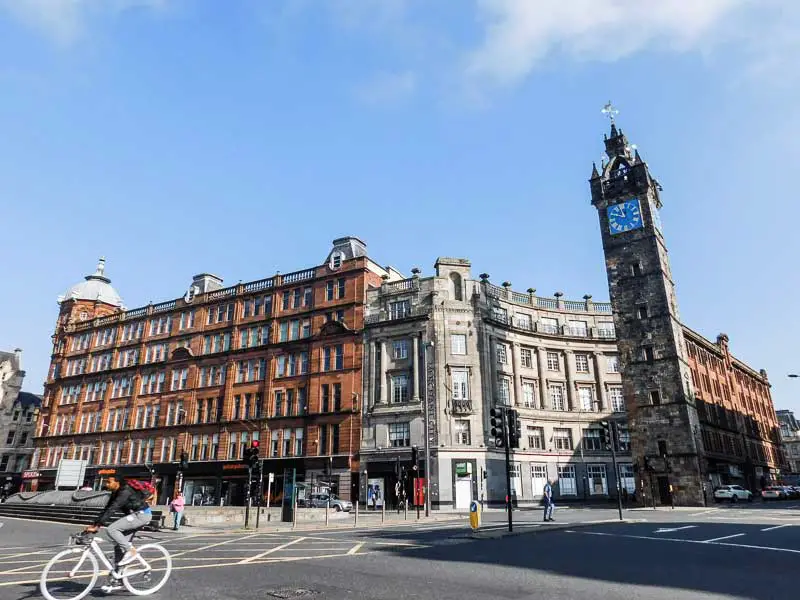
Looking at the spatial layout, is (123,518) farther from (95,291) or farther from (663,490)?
(95,291)

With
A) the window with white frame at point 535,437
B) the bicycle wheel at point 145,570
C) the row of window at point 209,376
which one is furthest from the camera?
the row of window at point 209,376

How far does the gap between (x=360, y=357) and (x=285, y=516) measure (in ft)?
65.4

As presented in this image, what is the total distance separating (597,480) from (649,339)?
1366 cm

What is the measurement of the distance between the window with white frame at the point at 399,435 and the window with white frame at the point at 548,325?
700 inches

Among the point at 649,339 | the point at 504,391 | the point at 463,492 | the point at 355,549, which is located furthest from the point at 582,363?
the point at 355,549

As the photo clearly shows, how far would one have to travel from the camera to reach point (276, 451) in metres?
47.7

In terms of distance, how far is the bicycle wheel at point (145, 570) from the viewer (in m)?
8.45

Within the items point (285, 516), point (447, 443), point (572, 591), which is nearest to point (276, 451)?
point (447, 443)

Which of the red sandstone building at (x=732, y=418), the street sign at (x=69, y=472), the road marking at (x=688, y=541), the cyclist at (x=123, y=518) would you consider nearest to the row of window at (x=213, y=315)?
the street sign at (x=69, y=472)

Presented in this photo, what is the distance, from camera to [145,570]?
8.59 meters

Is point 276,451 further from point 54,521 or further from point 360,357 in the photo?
point 54,521

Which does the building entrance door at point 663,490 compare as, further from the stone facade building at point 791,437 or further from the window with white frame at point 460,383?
the stone facade building at point 791,437

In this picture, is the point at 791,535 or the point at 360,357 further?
the point at 360,357

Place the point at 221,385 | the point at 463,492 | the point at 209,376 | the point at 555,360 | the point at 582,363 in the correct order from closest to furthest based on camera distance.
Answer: the point at 463,492
the point at 555,360
the point at 582,363
the point at 221,385
the point at 209,376
